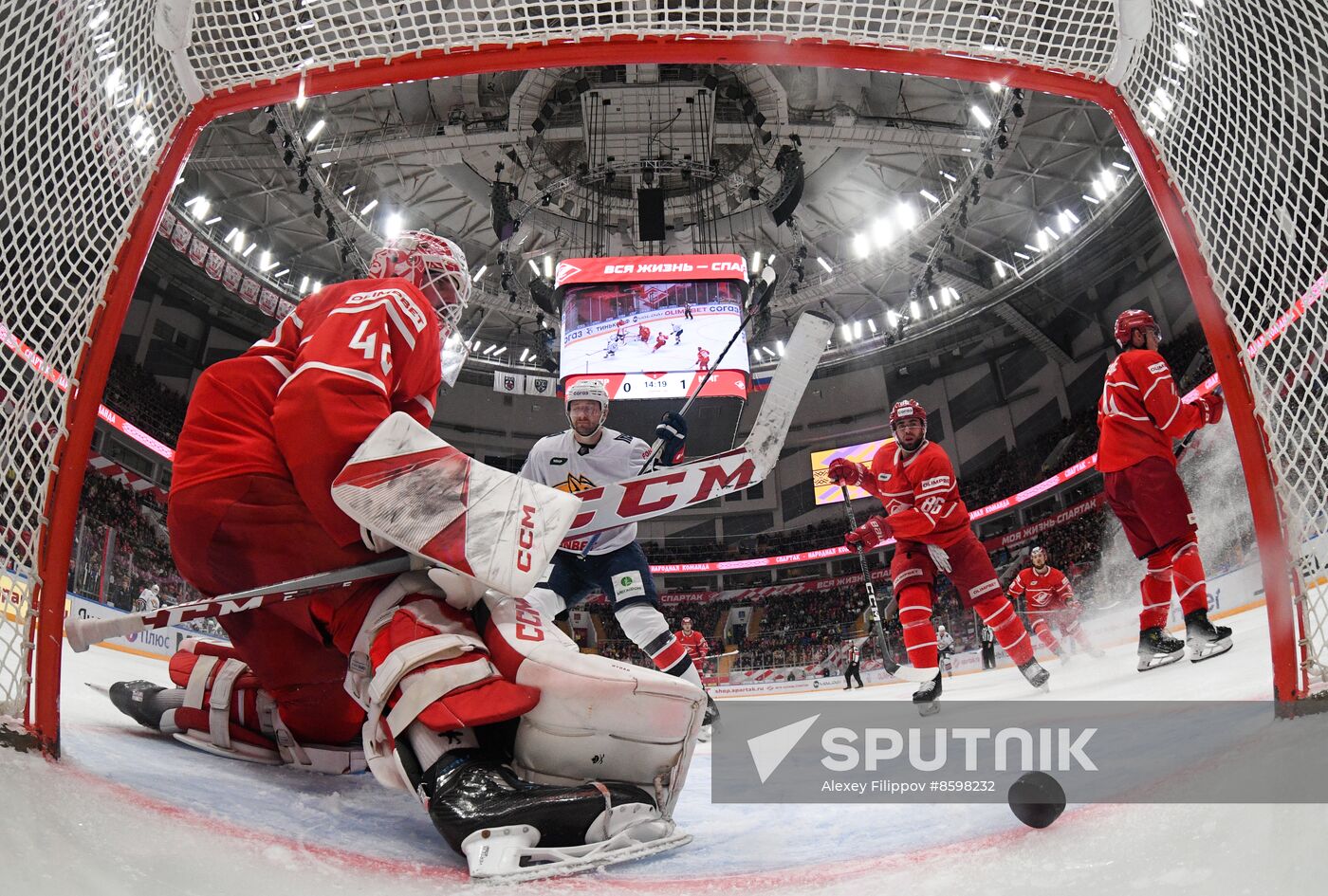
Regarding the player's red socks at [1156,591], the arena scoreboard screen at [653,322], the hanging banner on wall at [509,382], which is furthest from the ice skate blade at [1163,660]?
the hanging banner on wall at [509,382]

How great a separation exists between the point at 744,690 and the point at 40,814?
13.1 metres

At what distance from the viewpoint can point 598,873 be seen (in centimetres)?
105

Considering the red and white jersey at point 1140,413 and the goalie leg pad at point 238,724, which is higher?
the red and white jersey at point 1140,413

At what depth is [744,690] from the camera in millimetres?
13445

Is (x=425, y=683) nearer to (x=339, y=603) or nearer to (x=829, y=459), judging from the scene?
(x=339, y=603)

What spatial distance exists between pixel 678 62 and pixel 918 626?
2373 millimetres

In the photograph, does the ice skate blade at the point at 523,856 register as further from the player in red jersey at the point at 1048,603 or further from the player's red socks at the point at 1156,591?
→ the player in red jersey at the point at 1048,603

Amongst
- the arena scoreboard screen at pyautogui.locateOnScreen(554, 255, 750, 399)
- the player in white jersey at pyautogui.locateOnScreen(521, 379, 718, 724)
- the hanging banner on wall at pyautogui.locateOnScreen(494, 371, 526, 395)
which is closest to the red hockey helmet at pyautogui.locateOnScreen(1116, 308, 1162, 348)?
the player in white jersey at pyautogui.locateOnScreen(521, 379, 718, 724)

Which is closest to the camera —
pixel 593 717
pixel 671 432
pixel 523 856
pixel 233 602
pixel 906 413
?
pixel 523 856

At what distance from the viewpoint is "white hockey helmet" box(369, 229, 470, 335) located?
5.53 feet

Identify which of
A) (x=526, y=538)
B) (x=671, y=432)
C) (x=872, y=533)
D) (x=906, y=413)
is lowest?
(x=526, y=538)

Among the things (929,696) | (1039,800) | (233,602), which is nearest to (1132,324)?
(929,696)

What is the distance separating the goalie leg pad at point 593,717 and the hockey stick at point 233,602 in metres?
0.23

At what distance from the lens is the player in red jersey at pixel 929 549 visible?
3.21 meters
